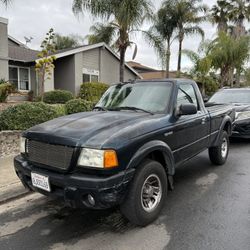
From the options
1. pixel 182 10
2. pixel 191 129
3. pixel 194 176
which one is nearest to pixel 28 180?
pixel 191 129

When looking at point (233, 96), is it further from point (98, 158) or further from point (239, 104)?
point (98, 158)

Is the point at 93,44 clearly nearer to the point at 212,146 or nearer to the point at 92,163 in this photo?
the point at 212,146

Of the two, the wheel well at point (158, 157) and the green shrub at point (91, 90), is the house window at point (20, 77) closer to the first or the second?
the green shrub at point (91, 90)

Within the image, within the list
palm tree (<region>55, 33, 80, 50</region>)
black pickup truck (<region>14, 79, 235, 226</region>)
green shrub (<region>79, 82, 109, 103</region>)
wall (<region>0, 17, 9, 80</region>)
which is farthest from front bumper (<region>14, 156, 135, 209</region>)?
palm tree (<region>55, 33, 80, 50</region>)

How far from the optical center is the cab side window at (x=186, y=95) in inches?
188

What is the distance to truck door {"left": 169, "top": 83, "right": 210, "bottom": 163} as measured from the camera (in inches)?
173

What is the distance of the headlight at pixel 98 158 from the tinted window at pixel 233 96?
713 centimetres

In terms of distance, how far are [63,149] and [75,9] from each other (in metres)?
14.4

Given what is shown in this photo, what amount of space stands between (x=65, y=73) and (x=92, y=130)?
61.2 feet

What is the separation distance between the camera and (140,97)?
4.74m

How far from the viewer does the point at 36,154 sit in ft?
11.9

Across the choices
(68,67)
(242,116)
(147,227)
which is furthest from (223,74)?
(147,227)

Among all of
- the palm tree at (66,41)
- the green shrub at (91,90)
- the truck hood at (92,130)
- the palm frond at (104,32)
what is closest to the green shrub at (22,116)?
the truck hood at (92,130)

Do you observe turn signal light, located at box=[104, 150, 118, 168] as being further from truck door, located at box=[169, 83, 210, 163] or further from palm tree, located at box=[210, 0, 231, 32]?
palm tree, located at box=[210, 0, 231, 32]
